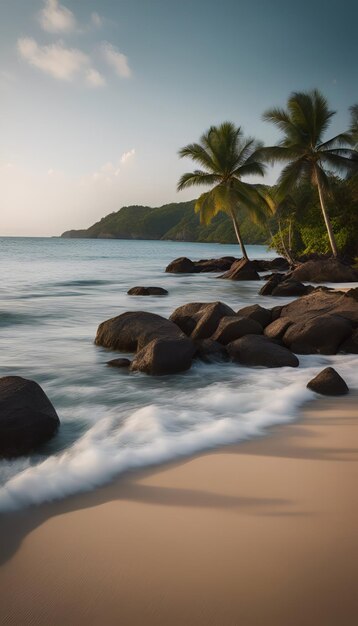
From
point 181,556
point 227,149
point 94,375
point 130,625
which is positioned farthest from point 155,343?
point 227,149

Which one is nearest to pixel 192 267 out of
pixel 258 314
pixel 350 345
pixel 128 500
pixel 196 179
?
pixel 196 179

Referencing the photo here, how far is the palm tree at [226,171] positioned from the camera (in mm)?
26812

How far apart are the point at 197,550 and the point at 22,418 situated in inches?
77.2

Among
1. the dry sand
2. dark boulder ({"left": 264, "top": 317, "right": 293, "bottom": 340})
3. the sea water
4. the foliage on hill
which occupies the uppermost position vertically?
the foliage on hill

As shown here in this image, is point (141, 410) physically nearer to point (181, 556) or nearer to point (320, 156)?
point (181, 556)

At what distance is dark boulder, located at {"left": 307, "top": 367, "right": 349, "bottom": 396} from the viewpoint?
202 inches

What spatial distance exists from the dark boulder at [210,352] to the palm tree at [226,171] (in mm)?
20313

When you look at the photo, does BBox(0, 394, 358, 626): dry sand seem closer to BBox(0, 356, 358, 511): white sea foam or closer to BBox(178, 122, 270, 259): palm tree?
BBox(0, 356, 358, 511): white sea foam

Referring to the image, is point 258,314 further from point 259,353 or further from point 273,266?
point 273,266

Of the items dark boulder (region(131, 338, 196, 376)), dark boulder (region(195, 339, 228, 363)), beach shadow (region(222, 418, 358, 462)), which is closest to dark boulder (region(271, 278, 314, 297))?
dark boulder (region(195, 339, 228, 363))

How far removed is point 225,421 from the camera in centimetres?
449

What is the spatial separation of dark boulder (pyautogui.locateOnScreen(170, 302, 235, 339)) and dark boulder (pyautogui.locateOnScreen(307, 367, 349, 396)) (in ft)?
9.84

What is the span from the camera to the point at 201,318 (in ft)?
27.4

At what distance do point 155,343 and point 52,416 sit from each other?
244 cm
